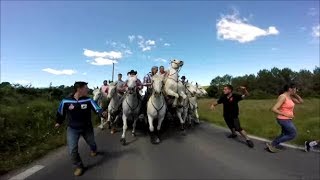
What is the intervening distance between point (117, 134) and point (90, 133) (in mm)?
6152

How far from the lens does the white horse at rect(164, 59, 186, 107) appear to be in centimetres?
1493

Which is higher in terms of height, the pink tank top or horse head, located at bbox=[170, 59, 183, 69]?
horse head, located at bbox=[170, 59, 183, 69]

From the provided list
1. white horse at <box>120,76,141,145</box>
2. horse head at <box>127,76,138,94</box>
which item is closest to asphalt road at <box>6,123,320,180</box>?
white horse at <box>120,76,141,145</box>

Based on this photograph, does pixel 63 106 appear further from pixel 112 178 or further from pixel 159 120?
pixel 159 120

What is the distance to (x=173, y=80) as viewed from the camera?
594 inches

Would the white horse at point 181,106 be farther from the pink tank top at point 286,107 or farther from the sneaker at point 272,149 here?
the pink tank top at point 286,107

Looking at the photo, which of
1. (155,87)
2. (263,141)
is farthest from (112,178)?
(263,141)

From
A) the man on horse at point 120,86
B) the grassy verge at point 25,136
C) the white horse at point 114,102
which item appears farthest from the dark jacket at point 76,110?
the white horse at point 114,102

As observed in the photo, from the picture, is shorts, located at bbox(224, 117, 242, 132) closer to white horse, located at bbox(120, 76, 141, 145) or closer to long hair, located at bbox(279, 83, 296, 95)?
long hair, located at bbox(279, 83, 296, 95)

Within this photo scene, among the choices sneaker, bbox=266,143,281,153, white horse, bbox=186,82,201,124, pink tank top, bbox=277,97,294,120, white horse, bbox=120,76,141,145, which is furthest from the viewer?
white horse, bbox=186,82,201,124

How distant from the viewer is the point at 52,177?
924 cm

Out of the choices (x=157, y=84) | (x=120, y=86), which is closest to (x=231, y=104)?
(x=157, y=84)

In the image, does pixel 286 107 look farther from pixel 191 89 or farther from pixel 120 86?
pixel 191 89

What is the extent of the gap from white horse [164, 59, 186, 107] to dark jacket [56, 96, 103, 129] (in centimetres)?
511
